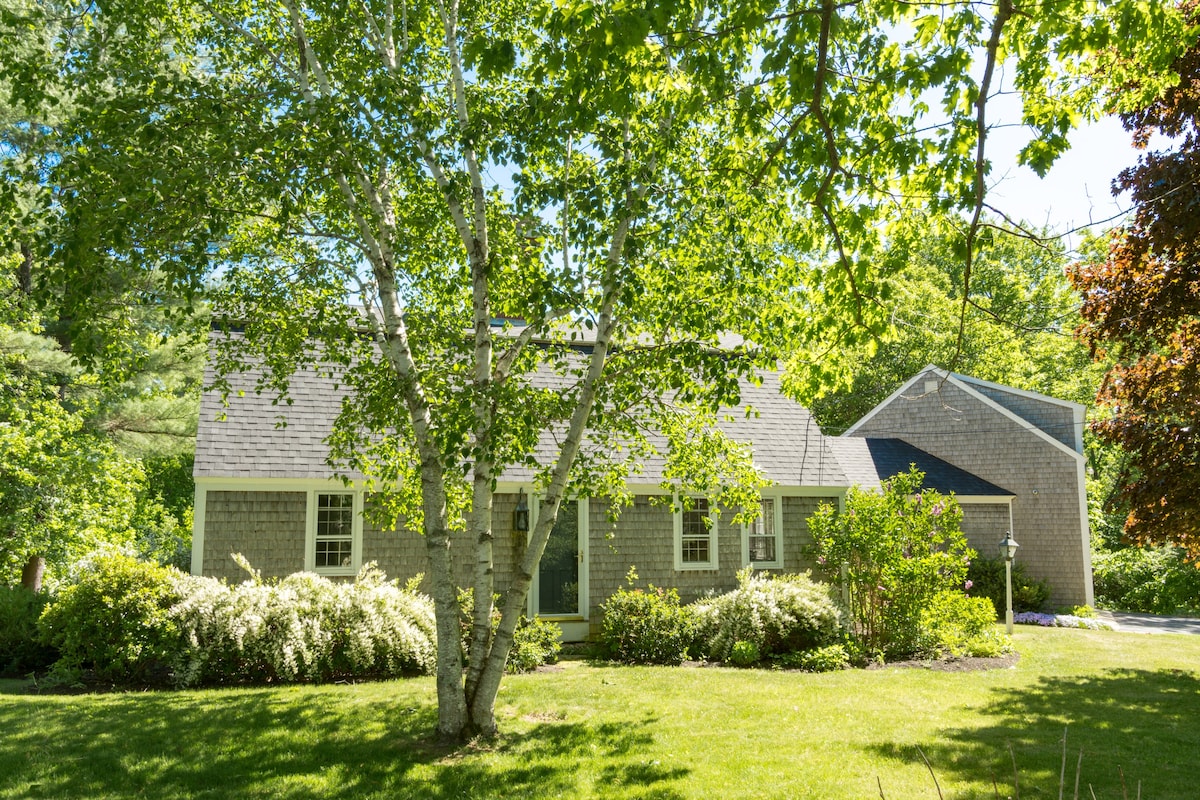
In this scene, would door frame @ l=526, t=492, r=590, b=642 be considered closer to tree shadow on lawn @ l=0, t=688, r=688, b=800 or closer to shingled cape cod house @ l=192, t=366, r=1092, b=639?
shingled cape cod house @ l=192, t=366, r=1092, b=639

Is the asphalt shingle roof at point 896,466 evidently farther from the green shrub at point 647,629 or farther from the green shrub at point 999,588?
the green shrub at point 647,629

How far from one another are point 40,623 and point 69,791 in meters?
5.21

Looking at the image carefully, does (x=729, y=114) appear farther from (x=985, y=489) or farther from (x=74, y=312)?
(x=985, y=489)

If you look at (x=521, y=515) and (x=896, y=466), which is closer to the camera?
(x=521, y=515)

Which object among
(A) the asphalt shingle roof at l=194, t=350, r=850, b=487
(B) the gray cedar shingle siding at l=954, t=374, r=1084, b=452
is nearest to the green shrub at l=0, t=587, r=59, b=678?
(A) the asphalt shingle roof at l=194, t=350, r=850, b=487

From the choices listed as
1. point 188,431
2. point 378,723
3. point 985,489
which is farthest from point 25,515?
point 985,489

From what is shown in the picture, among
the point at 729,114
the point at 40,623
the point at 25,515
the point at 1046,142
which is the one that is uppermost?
the point at 729,114

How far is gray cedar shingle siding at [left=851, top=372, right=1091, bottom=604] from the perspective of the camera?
20109 millimetres

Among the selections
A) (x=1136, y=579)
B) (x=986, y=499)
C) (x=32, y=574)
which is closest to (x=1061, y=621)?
(x=986, y=499)

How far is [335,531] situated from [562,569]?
148 inches

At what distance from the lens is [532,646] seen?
11.9m

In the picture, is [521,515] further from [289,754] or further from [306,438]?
[289,754]

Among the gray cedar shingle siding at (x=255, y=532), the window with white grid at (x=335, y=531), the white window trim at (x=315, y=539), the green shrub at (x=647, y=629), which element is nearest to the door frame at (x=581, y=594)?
the green shrub at (x=647, y=629)

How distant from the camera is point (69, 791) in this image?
21.3ft
